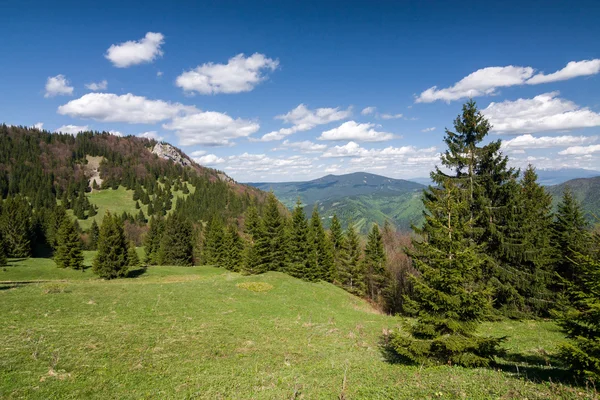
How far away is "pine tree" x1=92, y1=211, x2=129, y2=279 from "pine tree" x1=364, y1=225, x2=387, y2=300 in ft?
138

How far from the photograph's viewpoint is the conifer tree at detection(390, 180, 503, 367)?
535 inches

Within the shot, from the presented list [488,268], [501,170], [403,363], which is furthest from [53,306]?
[501,170]

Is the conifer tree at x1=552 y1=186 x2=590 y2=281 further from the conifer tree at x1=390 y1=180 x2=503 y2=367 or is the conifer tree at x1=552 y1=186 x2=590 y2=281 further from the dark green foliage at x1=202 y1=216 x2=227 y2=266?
the dark green foliage at x1=202 y1=216 x2=227 y2=266

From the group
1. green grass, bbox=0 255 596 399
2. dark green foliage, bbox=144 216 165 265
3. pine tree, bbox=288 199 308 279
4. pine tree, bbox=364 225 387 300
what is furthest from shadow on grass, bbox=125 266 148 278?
pine tree, bbox=364 225 387 300

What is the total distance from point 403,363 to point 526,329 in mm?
15172

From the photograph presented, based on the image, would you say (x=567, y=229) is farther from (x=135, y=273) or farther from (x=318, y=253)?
(x=135, y=273)

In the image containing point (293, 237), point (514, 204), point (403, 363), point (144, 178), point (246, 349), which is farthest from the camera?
point (144, 178)

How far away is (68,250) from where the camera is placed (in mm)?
50531

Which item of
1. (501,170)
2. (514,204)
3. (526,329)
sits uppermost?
(501,170)

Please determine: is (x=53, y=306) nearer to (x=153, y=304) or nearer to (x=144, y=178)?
(x=153, y=304)

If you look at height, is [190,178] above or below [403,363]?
above

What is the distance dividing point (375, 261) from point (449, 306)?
137 ft

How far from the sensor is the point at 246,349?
18953 mm

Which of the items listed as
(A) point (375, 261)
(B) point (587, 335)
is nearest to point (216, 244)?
(A) point (375, 261)
